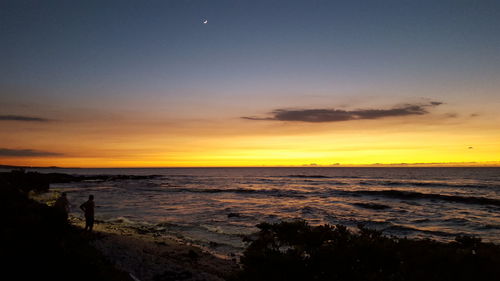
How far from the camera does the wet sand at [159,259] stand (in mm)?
10594

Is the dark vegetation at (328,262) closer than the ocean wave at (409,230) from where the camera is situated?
Yes

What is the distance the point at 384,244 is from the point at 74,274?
25.6 feet

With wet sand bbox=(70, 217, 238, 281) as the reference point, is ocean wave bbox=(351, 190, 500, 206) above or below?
below

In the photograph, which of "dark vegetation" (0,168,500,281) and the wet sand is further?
the wet sand

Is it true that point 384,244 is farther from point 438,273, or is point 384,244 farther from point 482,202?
point 482,202

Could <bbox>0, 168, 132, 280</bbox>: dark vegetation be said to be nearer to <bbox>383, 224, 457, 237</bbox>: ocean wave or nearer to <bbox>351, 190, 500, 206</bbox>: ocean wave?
<bbox>383, 224, 457, 237</bbox>: ocean wave

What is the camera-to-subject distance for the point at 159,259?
1231 centimetres

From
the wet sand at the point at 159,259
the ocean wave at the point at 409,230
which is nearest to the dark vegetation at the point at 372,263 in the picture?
the wet sand at the point at 159,259

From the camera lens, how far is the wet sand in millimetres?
10594

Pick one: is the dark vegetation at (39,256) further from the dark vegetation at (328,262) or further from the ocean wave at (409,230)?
the ocean wave at (409,230)

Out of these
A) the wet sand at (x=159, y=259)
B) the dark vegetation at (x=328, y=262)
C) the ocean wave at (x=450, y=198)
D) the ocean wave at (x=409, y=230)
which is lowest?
the ocean wave at (x=450, y=198)

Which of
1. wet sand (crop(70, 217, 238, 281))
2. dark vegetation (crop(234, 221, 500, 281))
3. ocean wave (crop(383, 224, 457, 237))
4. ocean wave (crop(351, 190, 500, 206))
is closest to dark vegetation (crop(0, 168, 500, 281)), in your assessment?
dark vegetation (crop(234, 221, 500, 281))

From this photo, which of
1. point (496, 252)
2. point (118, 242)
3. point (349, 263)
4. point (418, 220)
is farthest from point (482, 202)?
point (118, 242)

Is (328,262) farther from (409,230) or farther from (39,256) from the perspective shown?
(409,230)
